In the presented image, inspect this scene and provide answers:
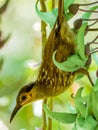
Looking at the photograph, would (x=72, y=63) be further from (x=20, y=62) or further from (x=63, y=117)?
(x=20, y=62)

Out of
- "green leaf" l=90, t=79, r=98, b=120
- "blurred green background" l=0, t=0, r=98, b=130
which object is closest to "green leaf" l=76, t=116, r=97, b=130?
"green leaf" l=90, t=79, r=98, b=120

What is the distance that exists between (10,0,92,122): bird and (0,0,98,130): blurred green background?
261 mm

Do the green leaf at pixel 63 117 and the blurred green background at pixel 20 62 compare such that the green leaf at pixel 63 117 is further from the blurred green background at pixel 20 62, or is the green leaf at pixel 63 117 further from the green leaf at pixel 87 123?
the blurred green background at pixel 20 62

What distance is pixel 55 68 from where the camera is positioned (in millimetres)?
657

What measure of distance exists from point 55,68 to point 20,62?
316 millimetres

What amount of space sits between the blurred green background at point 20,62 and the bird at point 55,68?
10.3 inches

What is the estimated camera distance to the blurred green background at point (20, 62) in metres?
0.95

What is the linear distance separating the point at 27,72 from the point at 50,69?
303 millimetres

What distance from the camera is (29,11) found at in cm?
94

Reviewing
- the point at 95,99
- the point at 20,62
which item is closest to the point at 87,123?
the point at 95,99

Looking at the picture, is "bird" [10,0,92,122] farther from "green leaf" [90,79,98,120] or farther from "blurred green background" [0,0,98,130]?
"blurred green background" [0,0,98,130]

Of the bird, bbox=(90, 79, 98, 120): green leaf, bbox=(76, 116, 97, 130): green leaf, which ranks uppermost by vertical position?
the bird

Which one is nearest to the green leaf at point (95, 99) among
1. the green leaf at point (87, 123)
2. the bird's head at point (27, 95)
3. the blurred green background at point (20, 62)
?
the green leaf at point (87, 123)

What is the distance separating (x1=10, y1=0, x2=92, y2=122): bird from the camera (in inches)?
25.3
